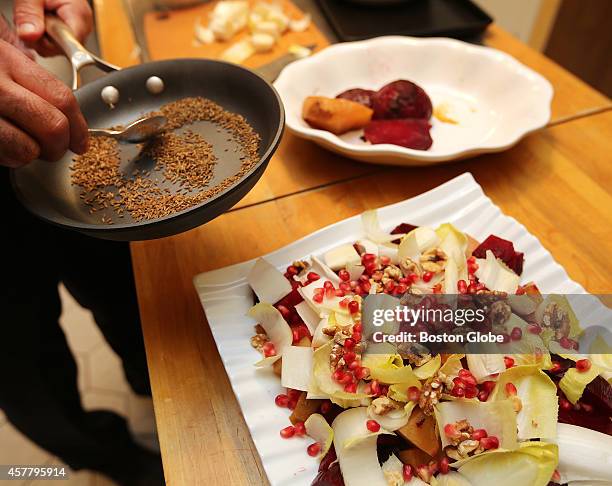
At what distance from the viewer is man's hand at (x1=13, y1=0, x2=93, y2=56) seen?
1.03 metres

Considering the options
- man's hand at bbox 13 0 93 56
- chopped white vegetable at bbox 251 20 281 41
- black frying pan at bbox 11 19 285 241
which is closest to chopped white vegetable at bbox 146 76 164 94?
black frying pan at bbox 11 19 285 241

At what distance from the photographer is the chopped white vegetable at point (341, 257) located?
910mm

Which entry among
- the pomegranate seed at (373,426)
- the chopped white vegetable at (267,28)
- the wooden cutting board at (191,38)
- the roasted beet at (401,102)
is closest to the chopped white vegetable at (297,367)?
the pomegranate seed at (373,426)

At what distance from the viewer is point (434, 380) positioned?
73 cm

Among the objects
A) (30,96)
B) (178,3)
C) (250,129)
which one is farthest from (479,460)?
(178,3)

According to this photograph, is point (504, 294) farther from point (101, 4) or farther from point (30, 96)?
point (101, 4)

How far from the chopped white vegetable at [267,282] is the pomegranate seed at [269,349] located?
0.07 m

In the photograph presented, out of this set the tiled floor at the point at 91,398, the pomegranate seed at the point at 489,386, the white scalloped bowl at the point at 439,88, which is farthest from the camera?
the tiled floor at the point at 91,398

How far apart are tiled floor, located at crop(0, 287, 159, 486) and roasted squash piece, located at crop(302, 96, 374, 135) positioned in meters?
1.07

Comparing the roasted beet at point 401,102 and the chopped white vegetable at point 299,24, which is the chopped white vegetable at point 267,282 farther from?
the chopped white vegetable at point 299,24

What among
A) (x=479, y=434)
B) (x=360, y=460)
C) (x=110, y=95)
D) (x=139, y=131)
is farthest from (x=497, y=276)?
(x=110, y=95)

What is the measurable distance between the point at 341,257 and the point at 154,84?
1.75ft

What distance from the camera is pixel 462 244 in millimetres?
941

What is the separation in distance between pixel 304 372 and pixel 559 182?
0.79 meters
